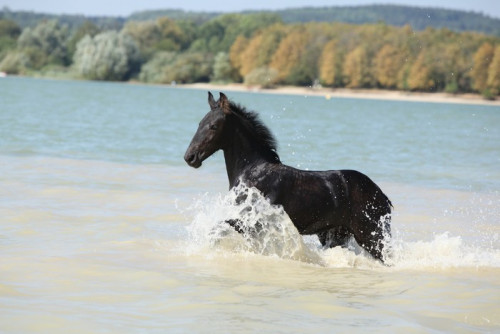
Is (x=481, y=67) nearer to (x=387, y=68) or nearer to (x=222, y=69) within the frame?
(x=387, y=68)

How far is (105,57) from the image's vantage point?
5022 inches

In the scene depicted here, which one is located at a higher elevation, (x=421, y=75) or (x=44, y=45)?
(x=44, y=45)

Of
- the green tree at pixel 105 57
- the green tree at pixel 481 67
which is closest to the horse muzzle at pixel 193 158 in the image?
the green tree at pixel 481 67

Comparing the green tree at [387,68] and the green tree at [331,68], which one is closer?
the green tree at [387,68]

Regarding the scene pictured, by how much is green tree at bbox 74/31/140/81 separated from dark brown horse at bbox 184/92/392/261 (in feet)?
396

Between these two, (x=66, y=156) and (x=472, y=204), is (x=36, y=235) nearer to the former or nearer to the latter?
(x=472, y=204)

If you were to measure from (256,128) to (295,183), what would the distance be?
71 cm

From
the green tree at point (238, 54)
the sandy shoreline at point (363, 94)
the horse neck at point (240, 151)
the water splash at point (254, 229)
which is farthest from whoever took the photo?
the green tree at point (238, 54)

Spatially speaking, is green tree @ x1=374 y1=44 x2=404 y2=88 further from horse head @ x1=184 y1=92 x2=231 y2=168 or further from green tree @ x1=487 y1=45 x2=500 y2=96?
horse head @ x1=184 y1=92 x2=231 y2=168

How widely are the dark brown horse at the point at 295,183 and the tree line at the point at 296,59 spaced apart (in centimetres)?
9656

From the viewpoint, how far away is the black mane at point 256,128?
8.13m

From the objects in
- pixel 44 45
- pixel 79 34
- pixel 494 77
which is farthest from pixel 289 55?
pixel 79 34

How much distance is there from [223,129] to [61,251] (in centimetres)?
206

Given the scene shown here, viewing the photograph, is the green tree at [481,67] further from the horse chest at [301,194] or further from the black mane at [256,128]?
the horse chest at [301,194]
